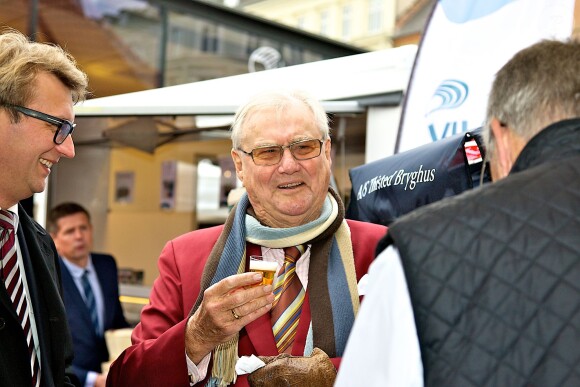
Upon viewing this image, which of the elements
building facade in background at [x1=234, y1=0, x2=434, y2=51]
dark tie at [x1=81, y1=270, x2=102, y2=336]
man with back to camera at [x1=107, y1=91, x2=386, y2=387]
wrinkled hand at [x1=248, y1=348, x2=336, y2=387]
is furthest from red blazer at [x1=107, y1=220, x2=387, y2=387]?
building facade in background at [x1=234, y1=0, x2=434, y2=51]

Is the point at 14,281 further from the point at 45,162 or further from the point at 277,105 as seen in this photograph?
the point at 277,105

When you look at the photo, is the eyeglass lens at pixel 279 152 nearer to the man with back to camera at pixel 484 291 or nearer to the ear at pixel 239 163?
the ear at pixel 239 163

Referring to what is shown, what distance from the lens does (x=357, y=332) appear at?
145 cm

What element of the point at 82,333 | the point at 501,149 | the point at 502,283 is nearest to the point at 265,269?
the point at 501,149

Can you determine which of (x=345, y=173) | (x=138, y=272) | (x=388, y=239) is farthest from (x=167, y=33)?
(x=388, y=239)

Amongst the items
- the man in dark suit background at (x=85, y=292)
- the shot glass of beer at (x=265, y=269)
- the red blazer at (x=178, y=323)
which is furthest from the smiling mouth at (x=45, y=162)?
the man in dark suit background at (x=85, y=292)

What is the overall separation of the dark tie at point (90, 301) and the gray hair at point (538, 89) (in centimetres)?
428

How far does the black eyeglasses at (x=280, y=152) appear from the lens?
9.11 ft

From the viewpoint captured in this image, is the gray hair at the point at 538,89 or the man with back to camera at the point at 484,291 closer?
the man with back to camera at the point at 484,291

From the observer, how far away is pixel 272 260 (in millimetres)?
2756

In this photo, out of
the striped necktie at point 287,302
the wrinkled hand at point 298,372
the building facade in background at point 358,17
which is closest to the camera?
the wrinkled hand at point 298,372

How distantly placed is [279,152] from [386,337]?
146cm

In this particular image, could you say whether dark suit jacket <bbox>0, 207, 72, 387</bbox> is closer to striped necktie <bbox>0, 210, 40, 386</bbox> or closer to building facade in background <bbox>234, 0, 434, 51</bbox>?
striped necktie <bbox>0, 210, 40, 386</bbox>

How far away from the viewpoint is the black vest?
54.5 inches
